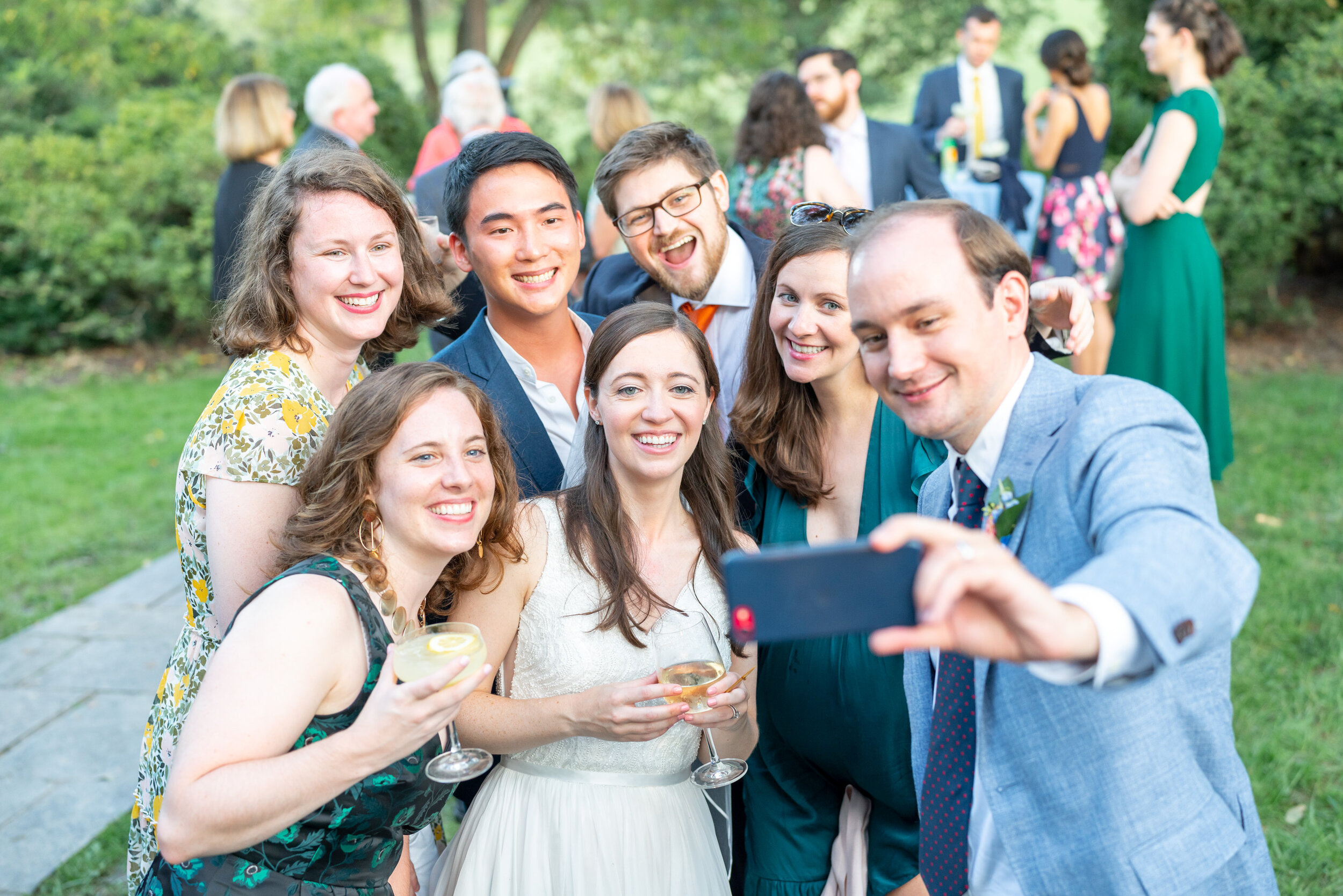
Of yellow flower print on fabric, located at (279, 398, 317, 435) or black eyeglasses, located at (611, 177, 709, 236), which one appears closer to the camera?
yellow flower print on fabric, located at (279, 398, 317, 435)

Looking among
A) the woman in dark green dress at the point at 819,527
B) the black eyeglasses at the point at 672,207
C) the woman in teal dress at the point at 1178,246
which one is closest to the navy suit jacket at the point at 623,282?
the black eyeglasses at the point at 672,207

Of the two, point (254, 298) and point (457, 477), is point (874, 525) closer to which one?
point (457, 477)

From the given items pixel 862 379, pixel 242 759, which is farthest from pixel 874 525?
pixel 242 759

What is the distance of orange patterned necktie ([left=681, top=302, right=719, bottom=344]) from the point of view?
4090 mm

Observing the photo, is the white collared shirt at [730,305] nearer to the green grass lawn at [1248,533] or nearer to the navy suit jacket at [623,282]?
the navy suit jacket at [623,282]

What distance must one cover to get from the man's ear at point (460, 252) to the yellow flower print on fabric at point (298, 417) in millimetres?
1048

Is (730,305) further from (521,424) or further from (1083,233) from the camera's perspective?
(1083,233)

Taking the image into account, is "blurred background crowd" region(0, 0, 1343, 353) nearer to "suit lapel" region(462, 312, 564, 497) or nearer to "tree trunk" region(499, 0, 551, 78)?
"tree trunk" region(499, 0, 551, 78)

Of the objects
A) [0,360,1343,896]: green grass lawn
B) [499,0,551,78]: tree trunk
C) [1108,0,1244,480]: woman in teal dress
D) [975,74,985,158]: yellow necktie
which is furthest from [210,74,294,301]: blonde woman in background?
[499,0,551,78]: tree trunk

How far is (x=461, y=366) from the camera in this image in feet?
11.1

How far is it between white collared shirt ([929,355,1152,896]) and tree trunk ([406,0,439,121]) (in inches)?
623

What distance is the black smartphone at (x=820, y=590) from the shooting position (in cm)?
136

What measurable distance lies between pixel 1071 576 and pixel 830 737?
151cm

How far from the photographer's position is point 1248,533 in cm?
638
